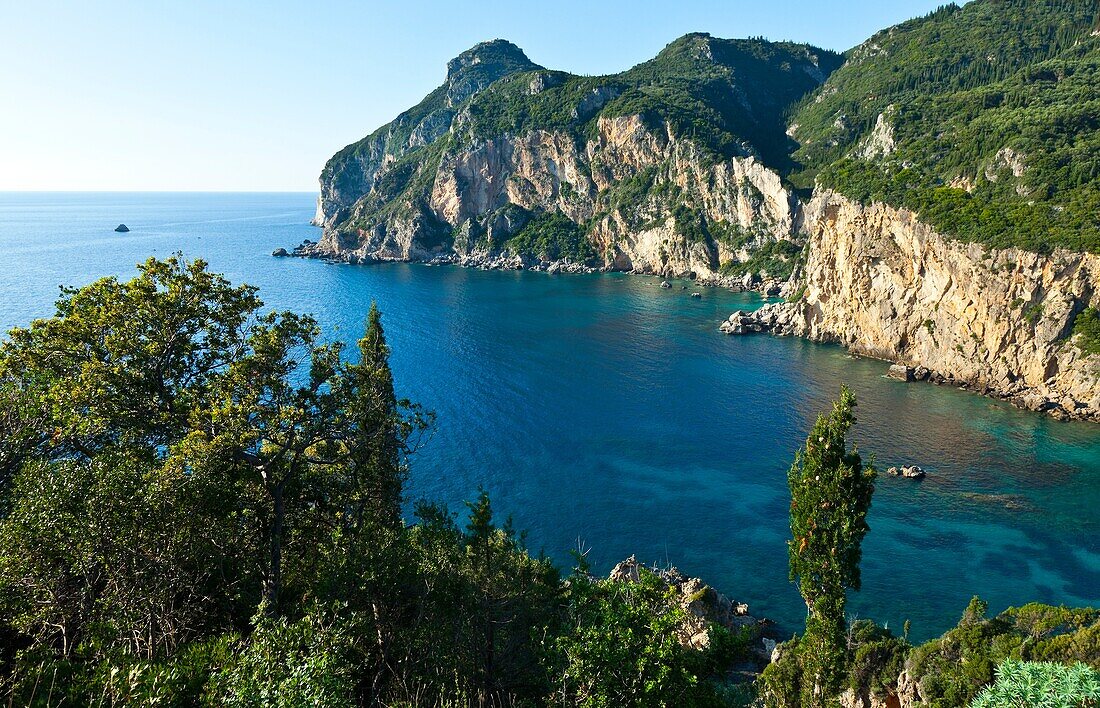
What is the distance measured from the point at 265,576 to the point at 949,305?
81.6 metres

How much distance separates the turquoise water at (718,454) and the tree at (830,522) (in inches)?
444

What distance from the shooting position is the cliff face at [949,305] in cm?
6209

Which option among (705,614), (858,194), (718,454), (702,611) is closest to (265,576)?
(702,611)

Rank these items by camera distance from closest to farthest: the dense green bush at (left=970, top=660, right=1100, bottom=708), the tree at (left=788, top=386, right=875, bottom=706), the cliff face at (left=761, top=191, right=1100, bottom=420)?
1. the dense green bush at (left=970, top=660, right=1100, bottom=708)
2. the tree at (left=788, top=386, right=875, bottom=706)
3. the cliff face at (left=761, top=191, right=1100, bottom=420)

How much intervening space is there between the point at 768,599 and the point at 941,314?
55916 mm

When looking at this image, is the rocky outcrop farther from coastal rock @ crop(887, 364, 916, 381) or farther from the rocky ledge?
coastal rock @ crop(887, 364, 916, 381)

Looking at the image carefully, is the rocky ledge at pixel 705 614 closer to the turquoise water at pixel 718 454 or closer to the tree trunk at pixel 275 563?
the turquoise water at pixel 718 454

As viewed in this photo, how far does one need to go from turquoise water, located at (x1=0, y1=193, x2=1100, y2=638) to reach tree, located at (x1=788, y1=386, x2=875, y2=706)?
1129 cm

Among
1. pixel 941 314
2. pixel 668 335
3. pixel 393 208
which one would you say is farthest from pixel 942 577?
pixel 393 208

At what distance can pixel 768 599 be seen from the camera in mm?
36812

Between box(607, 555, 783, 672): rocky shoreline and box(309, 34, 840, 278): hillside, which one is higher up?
box(309, 34, 840, 278): hillside

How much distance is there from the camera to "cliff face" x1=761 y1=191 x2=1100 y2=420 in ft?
204

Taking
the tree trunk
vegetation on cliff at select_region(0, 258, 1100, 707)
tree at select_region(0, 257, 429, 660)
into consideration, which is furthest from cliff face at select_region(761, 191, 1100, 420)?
the tree trunk

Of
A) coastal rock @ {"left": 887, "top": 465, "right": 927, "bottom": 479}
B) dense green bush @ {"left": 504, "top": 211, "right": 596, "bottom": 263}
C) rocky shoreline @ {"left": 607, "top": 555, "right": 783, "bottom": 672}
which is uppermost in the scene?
dense green bush @ {"left": 504, "top": 211, "right": 596, "bottom": 263}
